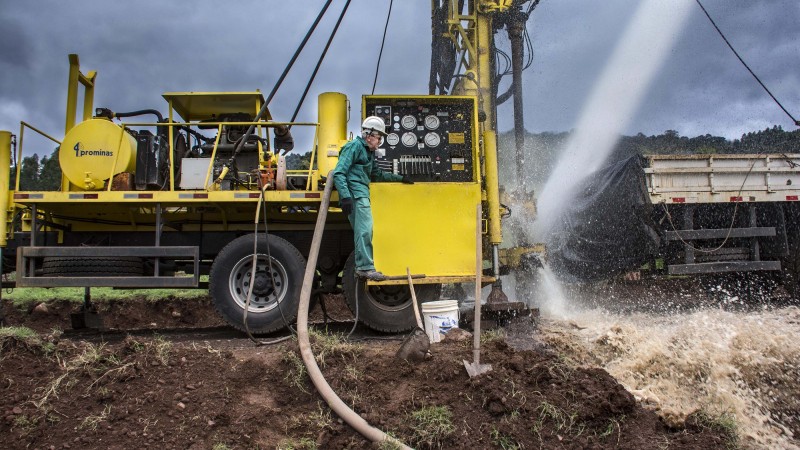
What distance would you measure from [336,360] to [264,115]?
419cm

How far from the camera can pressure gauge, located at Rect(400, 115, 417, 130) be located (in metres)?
7.19

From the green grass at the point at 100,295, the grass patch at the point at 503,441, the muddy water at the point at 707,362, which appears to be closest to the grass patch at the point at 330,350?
the grass patch at the point at 503,441

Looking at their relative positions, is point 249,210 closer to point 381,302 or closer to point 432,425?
point 381,302

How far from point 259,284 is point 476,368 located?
3229mm

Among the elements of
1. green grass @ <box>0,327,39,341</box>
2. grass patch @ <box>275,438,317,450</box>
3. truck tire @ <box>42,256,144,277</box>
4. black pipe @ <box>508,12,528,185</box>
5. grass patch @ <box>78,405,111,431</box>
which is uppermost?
black pipe @ <box>508,12,528,185</box>

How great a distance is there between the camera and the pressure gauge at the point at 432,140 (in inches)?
283

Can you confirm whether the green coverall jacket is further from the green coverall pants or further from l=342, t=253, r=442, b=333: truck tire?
l=342, t=253, r=442, b=333: truck tire

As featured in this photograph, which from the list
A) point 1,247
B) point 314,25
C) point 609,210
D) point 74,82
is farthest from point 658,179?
point 1,247

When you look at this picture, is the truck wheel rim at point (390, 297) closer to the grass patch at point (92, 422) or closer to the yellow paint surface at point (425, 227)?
the yellow paint surface at point (425, 227)

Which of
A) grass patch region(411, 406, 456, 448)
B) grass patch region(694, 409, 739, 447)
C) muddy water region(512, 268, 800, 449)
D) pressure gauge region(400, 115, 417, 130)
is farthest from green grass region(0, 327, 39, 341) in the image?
grass patch region(694, 409, 739, 447)

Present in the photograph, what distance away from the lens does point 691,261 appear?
9961mm

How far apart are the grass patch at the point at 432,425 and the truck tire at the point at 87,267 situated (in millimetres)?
4310

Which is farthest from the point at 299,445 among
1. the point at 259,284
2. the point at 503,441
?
the point at 259,284

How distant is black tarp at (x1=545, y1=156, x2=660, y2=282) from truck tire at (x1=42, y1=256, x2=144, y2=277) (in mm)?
7359
